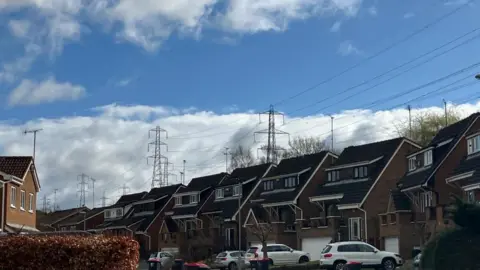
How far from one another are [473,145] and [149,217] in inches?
2166

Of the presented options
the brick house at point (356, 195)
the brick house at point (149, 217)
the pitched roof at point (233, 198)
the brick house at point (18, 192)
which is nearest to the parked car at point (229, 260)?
the brick house at point (356, 195)

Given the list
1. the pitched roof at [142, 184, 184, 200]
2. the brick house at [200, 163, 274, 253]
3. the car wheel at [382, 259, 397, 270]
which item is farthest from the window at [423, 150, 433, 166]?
the pitched roof at [142, 184, 184, 200]

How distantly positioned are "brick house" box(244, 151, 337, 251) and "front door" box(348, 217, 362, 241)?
700 centimetres

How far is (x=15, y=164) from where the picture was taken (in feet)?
162

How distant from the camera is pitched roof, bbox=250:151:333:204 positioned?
64475mm

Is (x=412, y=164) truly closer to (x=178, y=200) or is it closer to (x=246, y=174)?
(x=246, y=174)

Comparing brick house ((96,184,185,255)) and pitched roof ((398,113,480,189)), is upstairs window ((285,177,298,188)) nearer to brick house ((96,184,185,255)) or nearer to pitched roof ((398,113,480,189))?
pitched roof ((398,113,480,189))

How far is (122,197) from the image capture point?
108438mm

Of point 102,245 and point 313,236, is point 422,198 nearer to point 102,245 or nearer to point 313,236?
point 313,236

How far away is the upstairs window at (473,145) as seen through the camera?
4292cm

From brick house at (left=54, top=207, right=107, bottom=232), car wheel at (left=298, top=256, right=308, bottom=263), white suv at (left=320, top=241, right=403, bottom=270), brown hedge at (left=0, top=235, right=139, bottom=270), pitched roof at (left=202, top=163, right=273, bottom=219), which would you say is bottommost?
car wheel at (left=298, top=256, right=308, bottom=263)

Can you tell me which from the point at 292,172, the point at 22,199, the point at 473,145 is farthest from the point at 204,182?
the point at 473,145

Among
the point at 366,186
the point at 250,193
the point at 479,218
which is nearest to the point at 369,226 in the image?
the point at 366,186

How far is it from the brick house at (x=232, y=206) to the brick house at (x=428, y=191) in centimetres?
2347
